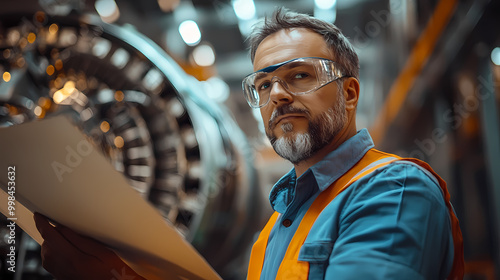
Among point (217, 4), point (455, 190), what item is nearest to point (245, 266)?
point (455, 190)

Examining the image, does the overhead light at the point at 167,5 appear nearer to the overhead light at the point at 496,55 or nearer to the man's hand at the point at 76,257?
the overhead light at the point at 496,55

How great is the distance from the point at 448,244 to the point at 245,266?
6.51 feet

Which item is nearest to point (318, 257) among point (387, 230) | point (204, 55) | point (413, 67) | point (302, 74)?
point (387, 230)

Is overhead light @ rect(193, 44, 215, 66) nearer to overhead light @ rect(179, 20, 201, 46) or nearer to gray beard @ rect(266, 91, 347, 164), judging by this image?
overhead light @ rect(179, 20, 201, 46)

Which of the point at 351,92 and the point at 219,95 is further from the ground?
the point at 351,92

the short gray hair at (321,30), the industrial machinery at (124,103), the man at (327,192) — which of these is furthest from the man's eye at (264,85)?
the industrial machinery at (124,103)

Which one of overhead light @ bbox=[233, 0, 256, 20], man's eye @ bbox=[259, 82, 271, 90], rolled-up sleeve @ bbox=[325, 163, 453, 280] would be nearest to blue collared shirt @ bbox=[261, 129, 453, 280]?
rolled-up sleeve @ bbox=[325, 163, 453, 280]

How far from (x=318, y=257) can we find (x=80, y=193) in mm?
395

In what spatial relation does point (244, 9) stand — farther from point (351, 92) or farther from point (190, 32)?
point (351, 92)

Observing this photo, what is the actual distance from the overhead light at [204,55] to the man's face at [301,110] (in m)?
2.16

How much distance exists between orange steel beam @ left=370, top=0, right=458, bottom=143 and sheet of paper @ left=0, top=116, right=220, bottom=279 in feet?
8.14

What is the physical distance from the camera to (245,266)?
8.20ft

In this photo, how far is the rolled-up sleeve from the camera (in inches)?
21.8

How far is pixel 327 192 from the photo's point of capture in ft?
2.45
